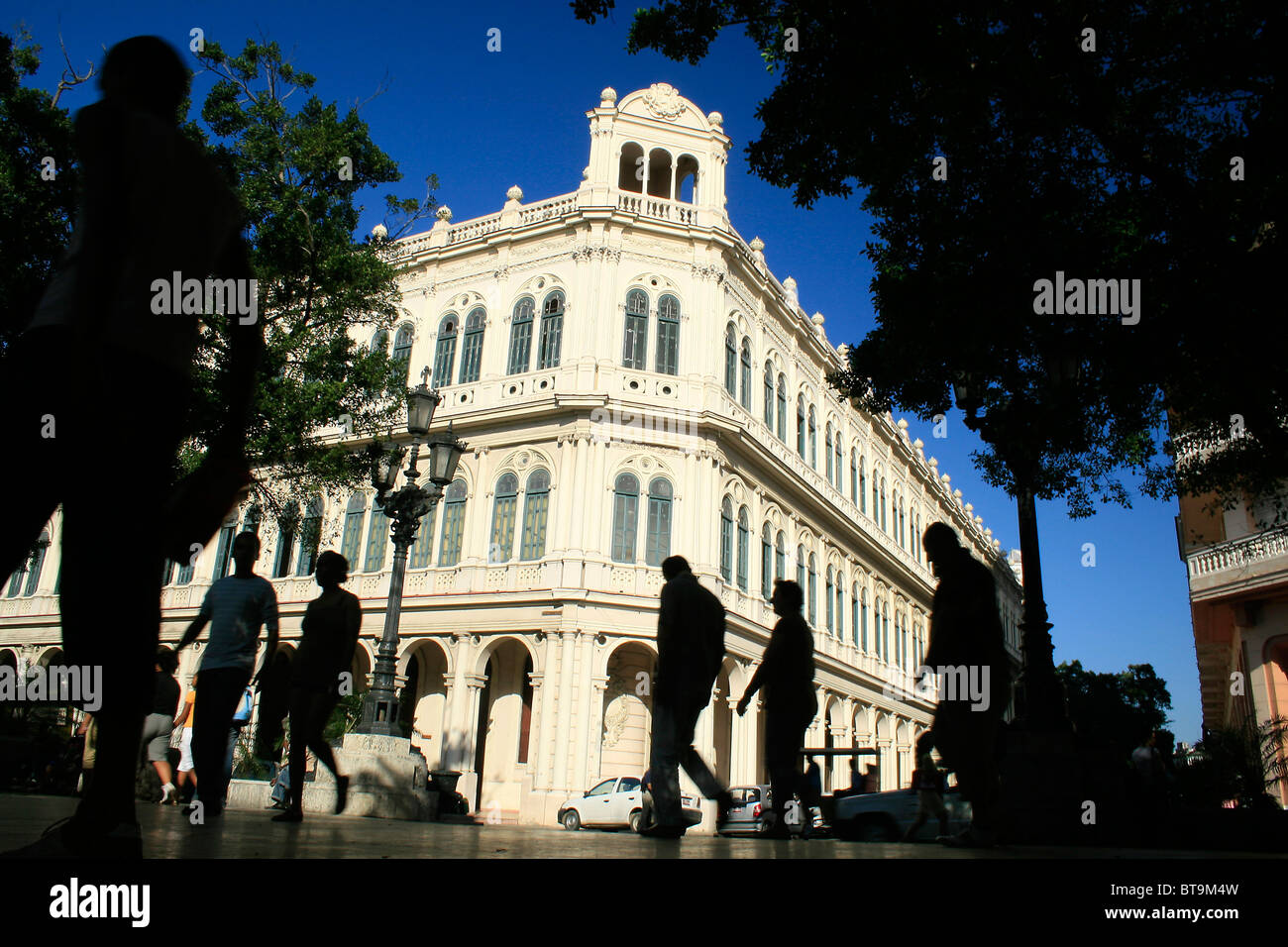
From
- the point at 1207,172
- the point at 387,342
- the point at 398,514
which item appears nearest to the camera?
the point at 1207,172

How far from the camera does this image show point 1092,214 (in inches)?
381

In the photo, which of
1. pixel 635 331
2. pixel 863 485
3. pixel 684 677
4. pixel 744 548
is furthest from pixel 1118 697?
pixel 684 677

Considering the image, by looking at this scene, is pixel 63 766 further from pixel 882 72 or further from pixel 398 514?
pixel 882 72

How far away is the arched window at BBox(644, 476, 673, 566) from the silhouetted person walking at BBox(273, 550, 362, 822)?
15041 mm

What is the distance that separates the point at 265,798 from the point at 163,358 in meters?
13.0

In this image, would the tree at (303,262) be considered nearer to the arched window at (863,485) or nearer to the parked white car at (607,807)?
the parked white car at (607,807)

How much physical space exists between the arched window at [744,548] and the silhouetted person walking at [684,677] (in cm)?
1740

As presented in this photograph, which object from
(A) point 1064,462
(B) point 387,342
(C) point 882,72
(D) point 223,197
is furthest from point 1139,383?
(B) point 387,342

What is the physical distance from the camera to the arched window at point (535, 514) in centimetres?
2142

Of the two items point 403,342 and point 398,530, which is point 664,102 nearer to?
point 403,342

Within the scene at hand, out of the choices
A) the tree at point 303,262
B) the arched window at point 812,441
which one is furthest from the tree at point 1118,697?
the tree at point 303,262

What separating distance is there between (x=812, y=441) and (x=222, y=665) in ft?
Answer: 83.9

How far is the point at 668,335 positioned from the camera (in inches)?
910

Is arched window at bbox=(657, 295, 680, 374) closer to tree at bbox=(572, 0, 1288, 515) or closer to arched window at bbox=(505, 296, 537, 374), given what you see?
arched window at bbox=(505, 296, 537, 374)
